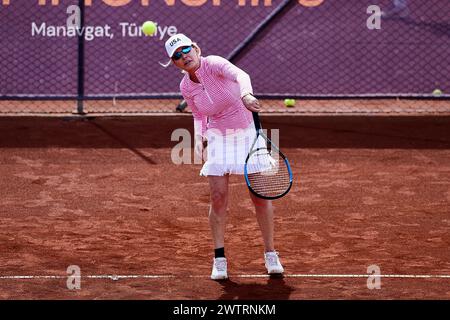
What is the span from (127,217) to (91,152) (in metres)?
2.55

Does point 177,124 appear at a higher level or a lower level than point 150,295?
higher

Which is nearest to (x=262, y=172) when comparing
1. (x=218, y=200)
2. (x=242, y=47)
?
(x=218, y=200)

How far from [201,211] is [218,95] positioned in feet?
7.28

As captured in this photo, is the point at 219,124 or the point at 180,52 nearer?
the point at 180,52

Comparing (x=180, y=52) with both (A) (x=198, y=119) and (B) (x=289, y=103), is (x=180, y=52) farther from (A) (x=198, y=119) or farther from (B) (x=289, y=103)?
(B) (x=289, y=103)

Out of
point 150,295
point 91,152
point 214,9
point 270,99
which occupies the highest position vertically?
point 214,9

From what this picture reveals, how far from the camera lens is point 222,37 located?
12555mm

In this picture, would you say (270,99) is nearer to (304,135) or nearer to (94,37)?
(304,135)

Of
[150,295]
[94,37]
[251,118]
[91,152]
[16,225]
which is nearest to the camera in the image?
[150,295]

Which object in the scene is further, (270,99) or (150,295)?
(270,99)

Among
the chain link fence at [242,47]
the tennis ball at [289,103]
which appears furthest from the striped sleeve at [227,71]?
the tennis ball at [289,103]

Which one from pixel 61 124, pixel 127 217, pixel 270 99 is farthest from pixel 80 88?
pixel 127 217

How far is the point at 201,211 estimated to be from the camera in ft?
28.6

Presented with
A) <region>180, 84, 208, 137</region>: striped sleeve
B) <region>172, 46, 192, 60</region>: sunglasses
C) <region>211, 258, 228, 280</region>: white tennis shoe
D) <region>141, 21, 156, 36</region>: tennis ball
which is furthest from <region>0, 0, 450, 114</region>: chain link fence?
<region>211, 258, 228, 280</region>: white tennis shoe
